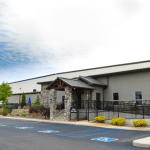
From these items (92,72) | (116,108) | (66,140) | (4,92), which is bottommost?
(66,140)

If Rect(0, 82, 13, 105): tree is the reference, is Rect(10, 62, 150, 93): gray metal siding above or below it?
above

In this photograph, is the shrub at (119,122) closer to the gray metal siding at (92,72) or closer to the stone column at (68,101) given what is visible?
the stone column at (68,101)

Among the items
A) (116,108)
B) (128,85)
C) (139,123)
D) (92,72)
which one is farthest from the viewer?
(92,72)

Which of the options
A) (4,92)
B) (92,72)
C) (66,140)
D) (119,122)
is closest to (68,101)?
(119,122)

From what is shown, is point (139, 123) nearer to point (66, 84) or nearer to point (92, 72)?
point (66, 84)

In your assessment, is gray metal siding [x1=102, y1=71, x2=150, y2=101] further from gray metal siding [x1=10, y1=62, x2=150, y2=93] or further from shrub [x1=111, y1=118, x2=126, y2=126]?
shrub [x1=111, y1=118, x2=126, y2=126]

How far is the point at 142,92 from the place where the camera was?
25.8 meters

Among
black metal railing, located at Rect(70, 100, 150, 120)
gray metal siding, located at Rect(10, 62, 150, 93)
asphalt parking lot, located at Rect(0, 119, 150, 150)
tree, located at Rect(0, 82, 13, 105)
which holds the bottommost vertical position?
asphalt parking lot, located at Rect(0, 119, 150, 150)

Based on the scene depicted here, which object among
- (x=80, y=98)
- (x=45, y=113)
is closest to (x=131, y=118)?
(x=80, y=98)

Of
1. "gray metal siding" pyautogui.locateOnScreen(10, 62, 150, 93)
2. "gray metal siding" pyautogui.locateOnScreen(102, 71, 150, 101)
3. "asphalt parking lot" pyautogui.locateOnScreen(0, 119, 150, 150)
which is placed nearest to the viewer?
"asphalt parking lot" pyautogui.locateOnScreen(0, 119, 150, 150)

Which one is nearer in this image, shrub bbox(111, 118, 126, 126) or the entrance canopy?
shrub bbox(111, 118, 126, 126)

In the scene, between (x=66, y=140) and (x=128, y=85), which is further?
(x=128, y=85)

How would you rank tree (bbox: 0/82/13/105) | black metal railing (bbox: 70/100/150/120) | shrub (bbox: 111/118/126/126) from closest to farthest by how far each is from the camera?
shrub (bbox: 111/118/126/126) < black metal railing (bbox: 70/100/150/120) < tree (bbox: 0/82/13/105)

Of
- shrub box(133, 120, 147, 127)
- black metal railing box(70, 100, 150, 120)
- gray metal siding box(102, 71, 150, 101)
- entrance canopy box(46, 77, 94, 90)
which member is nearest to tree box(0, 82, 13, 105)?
entrance canopy box(46, 77, 94, 90)
